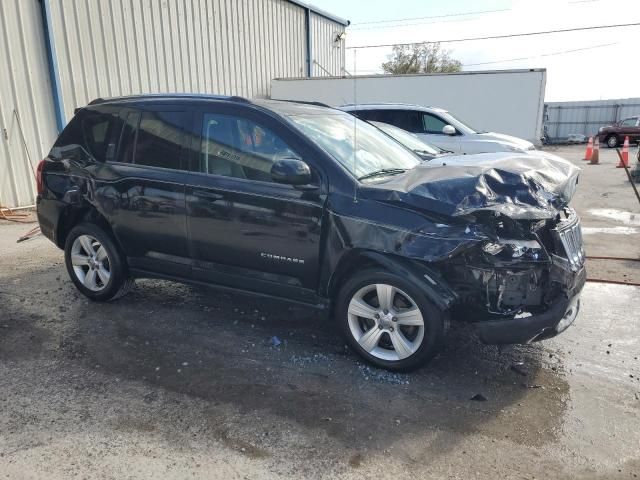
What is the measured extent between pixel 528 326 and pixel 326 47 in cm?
1928

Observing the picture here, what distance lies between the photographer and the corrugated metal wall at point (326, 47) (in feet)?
63.6

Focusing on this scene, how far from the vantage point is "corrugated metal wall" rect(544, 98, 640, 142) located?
34.5 meters

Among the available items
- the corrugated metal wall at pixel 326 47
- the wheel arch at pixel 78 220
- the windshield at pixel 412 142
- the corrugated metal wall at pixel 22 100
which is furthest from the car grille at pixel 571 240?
the corrugated metal wall at pixel 326 47

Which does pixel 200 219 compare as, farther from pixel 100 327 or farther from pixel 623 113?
pixel 623 113

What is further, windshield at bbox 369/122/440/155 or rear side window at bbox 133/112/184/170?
windshield at bbox 369/122/440/155

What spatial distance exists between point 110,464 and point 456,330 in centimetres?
277

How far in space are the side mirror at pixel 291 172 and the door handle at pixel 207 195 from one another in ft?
2.06

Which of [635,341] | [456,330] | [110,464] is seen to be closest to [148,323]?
[110,464]

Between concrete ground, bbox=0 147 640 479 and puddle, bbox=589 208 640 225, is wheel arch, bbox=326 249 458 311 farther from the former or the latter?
puddle, bbox=589 208 640 225

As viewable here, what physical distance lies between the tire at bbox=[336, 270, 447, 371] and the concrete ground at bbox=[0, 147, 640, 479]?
0.46 feet

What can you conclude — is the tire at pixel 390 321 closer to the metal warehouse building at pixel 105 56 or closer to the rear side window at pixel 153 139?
the rear side window at pixel 153 139

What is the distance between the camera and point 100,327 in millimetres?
4383

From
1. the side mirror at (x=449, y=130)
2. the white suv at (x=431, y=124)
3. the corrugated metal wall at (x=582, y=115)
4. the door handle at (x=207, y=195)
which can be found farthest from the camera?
the corrugated metal wall at (x=582, y=115)

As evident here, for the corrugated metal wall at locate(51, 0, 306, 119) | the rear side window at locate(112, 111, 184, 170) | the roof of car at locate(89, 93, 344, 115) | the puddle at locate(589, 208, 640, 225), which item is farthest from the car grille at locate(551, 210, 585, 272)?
the corrugated metal wall at locate(51, 0, 306, 119)
